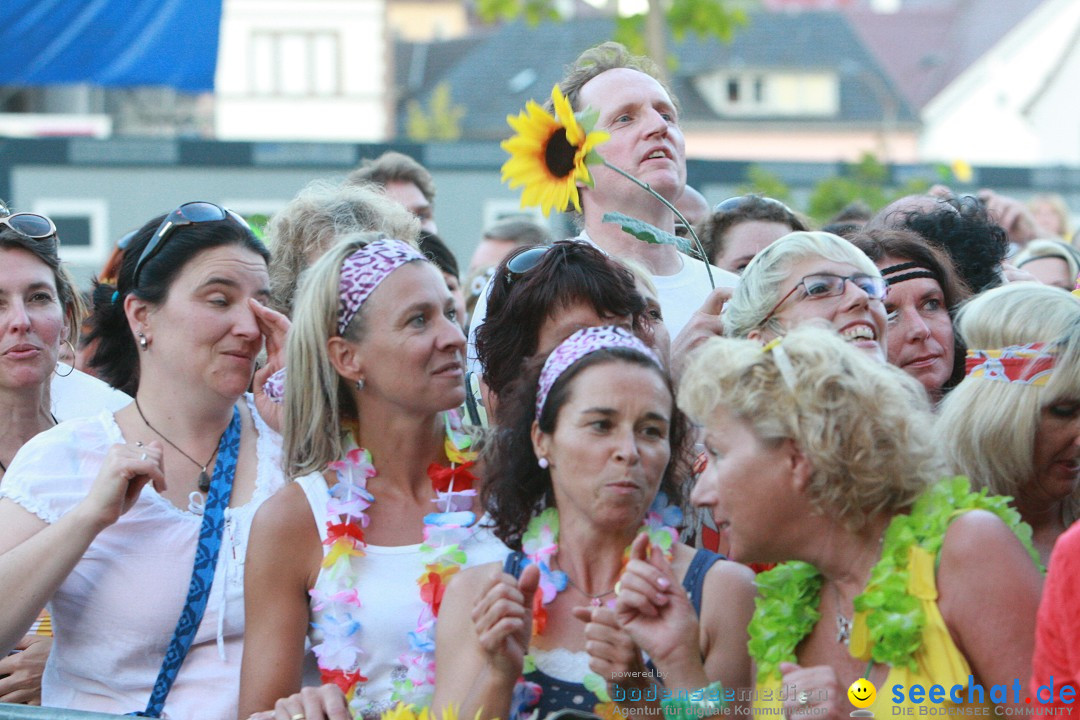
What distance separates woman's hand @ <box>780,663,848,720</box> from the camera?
99.5 inches

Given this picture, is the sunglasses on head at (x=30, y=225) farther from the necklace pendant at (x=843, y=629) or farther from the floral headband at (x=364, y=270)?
the necklace pendant at (x=843, y=629)

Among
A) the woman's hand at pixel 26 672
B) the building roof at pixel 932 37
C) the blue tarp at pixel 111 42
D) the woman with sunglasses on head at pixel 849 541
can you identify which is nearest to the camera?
the woman with sunglasses on head at pixel 849 541

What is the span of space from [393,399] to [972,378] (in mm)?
1401

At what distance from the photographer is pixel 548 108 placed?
4.25 meters

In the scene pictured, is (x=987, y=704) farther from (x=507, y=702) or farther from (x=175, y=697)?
(x=175, y=697)

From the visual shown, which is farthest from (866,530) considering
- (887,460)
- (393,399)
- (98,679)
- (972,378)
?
(98,679)

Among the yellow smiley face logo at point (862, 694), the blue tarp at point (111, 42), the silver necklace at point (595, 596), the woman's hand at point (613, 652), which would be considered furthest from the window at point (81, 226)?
the yellow smiley face logo at point (862, 694)

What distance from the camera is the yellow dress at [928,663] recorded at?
2.51 m

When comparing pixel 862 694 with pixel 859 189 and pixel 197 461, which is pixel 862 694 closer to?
pixel 197 461

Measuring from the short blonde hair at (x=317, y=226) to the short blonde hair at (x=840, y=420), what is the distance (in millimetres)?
1844

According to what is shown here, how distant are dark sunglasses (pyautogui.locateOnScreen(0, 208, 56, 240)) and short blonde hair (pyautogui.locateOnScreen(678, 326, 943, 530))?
235 centimetres

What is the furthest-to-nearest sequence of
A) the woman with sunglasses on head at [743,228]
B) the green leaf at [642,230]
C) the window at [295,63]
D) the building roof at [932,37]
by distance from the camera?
the building roof at [932,37], the window at [295,63], the woman with sunglasses on head at [743,228], the green leaf at [642,230]

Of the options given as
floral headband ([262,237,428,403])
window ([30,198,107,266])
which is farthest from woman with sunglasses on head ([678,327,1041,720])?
window ([30,198,107,266])

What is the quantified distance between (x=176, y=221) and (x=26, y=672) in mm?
1319
